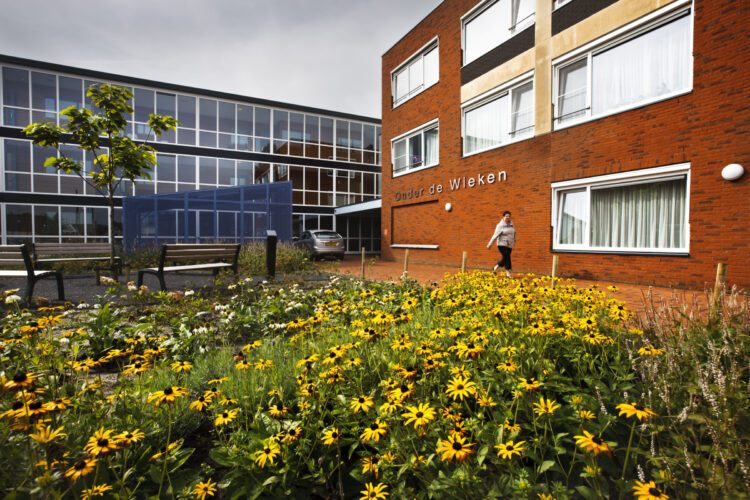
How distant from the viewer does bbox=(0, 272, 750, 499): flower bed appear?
1.46 metres

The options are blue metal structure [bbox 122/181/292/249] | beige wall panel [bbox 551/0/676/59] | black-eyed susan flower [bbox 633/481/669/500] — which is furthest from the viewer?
blue metal structure [bbox 122/181/292/249]

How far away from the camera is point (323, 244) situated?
60.8 feet

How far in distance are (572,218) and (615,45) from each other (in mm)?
4319

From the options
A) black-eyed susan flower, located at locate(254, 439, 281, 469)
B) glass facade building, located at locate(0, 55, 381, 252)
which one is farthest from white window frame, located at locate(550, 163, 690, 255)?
glass facade building, located at locate(0, 55, 381, 252)

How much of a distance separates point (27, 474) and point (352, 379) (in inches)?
62.9

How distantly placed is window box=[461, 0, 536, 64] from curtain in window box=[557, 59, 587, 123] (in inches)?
83.0

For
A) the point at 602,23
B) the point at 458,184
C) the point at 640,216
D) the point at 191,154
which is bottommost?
the point at 640,216

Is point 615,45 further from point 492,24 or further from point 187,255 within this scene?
point 187,255

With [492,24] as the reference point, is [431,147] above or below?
below

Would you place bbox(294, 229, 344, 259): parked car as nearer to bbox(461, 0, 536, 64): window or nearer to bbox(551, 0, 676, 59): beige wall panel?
bbox(461, 0, 536, 64): window

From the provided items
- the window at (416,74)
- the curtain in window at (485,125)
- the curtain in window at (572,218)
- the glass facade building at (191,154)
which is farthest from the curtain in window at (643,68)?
the glass facade building at (191,154)

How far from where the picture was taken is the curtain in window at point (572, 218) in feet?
32.3

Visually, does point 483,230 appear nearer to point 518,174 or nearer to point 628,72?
point 518,174

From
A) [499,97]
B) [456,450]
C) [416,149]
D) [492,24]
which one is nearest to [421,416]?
[456,450]
